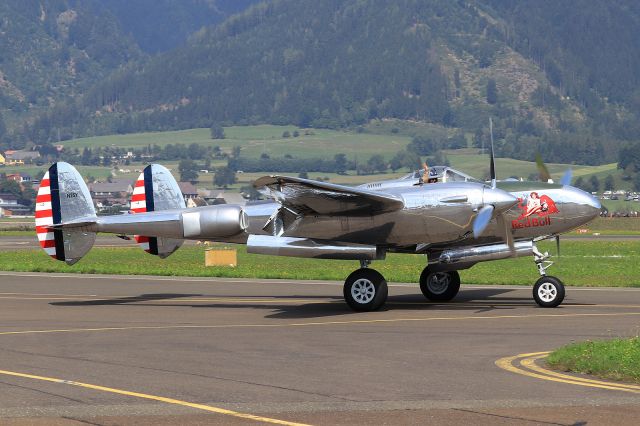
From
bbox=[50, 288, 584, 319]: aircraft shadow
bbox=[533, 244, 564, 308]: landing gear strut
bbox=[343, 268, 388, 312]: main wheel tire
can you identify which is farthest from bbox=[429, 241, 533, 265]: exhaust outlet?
bbox=[343, 268, 388, 312]: main wheel tire

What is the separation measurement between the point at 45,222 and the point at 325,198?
914cm

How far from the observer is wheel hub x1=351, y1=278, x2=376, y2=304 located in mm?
26594

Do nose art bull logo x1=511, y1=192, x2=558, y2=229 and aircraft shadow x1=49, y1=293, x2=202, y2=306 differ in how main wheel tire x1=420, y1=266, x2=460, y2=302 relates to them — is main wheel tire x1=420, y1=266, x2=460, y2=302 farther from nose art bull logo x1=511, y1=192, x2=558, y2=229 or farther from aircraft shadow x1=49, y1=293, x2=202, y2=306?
aircraft shadow x1=49, y1=293, x2=202, y2=306

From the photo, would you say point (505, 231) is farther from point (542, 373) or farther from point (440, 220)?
point (542, 373)

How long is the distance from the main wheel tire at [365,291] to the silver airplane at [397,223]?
2 cm

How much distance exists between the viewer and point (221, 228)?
2903cm

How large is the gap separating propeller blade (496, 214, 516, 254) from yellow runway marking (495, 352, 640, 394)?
8184 millimetres

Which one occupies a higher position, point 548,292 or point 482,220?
point 482,220

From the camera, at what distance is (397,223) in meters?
26.4

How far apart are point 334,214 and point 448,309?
3.56 meters

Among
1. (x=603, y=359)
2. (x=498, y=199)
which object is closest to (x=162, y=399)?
(x=603, y=359)

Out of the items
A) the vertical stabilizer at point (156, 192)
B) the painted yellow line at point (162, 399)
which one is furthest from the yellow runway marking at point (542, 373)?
the vertical stabilizer at point (156, 192)

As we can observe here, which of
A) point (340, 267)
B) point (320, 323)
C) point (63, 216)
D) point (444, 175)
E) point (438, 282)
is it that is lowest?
point (320, 323)

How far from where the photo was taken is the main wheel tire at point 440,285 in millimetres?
29500
